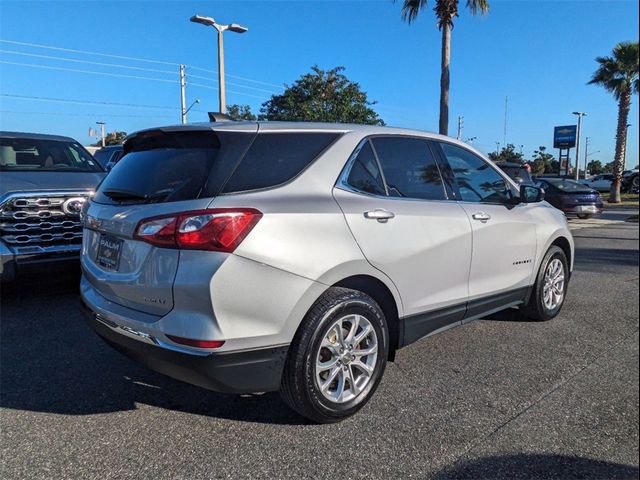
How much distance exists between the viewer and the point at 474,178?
4.18 m

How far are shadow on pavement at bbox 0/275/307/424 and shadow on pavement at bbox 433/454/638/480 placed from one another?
0.98m

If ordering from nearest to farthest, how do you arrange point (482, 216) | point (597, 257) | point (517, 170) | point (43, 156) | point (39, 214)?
point (482, 216)
point (39, 214)
point (43, 156)
point (597, 257)
point (517, 170)

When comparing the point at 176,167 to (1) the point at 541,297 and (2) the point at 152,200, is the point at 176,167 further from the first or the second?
(1) the point at 541,297

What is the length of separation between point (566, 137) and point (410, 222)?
44.9 metres

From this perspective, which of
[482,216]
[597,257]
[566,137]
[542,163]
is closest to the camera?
[482,216]

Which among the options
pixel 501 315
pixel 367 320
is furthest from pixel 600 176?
pixel 367 320

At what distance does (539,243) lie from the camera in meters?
4.61

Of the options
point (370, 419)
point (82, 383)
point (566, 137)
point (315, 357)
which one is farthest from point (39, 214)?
point (566, 137)

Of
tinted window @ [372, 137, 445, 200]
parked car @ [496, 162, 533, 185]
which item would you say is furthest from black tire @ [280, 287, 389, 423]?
parked car @ [496, 162, 533, 185]

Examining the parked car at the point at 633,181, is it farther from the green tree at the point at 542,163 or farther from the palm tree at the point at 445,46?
the green tree at the point at 542,163

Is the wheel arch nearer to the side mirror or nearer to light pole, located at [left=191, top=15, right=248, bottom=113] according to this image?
the side mirror

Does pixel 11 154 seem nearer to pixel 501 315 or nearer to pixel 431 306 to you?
pixel 431 306

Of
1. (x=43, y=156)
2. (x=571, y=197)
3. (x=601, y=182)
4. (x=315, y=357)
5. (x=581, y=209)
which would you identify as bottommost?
(x=601, y=182)

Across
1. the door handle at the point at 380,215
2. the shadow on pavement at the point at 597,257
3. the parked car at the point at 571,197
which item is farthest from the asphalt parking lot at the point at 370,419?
the parked car at the point at 571,197
